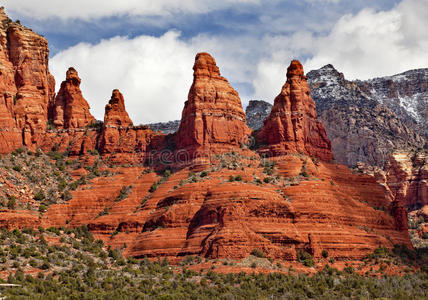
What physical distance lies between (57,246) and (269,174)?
3421 centimetres

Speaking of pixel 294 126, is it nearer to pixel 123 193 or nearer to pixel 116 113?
pixel 123 193

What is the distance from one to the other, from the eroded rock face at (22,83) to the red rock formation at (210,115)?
85.2 ft

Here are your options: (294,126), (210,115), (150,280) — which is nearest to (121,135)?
(210,115)

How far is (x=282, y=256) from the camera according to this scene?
95.1 metres

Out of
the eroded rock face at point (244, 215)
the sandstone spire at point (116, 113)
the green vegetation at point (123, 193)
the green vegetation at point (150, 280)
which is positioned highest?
the sandstone spire at point (116, 113)

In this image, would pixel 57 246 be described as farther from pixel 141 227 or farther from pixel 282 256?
pixel 282 256

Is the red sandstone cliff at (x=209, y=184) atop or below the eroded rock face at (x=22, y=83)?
below

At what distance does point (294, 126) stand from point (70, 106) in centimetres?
4269

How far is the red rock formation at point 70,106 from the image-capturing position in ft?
437

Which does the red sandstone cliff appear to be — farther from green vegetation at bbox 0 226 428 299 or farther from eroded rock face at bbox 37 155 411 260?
green vegetation at bbox 0 226 428 299

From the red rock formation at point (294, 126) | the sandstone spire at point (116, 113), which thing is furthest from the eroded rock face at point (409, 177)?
the sandstone spire at point (116, 113)

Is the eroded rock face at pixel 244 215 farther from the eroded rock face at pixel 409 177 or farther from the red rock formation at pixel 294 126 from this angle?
the eroded rock face at pixel 409 177

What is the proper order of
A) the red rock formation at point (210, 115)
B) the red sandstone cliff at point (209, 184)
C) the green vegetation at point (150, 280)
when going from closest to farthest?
1. the green vegetation at point (150, 280)
2. the red sandstone cliff at point (209, 184)
3. the red rock formation at point (210, 115)

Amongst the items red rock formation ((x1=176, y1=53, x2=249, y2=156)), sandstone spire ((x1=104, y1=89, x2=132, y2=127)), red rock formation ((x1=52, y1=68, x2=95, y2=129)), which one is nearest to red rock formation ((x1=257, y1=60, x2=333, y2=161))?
red rock formation ((x1=176, y1=53, x2=249, y2=156))
